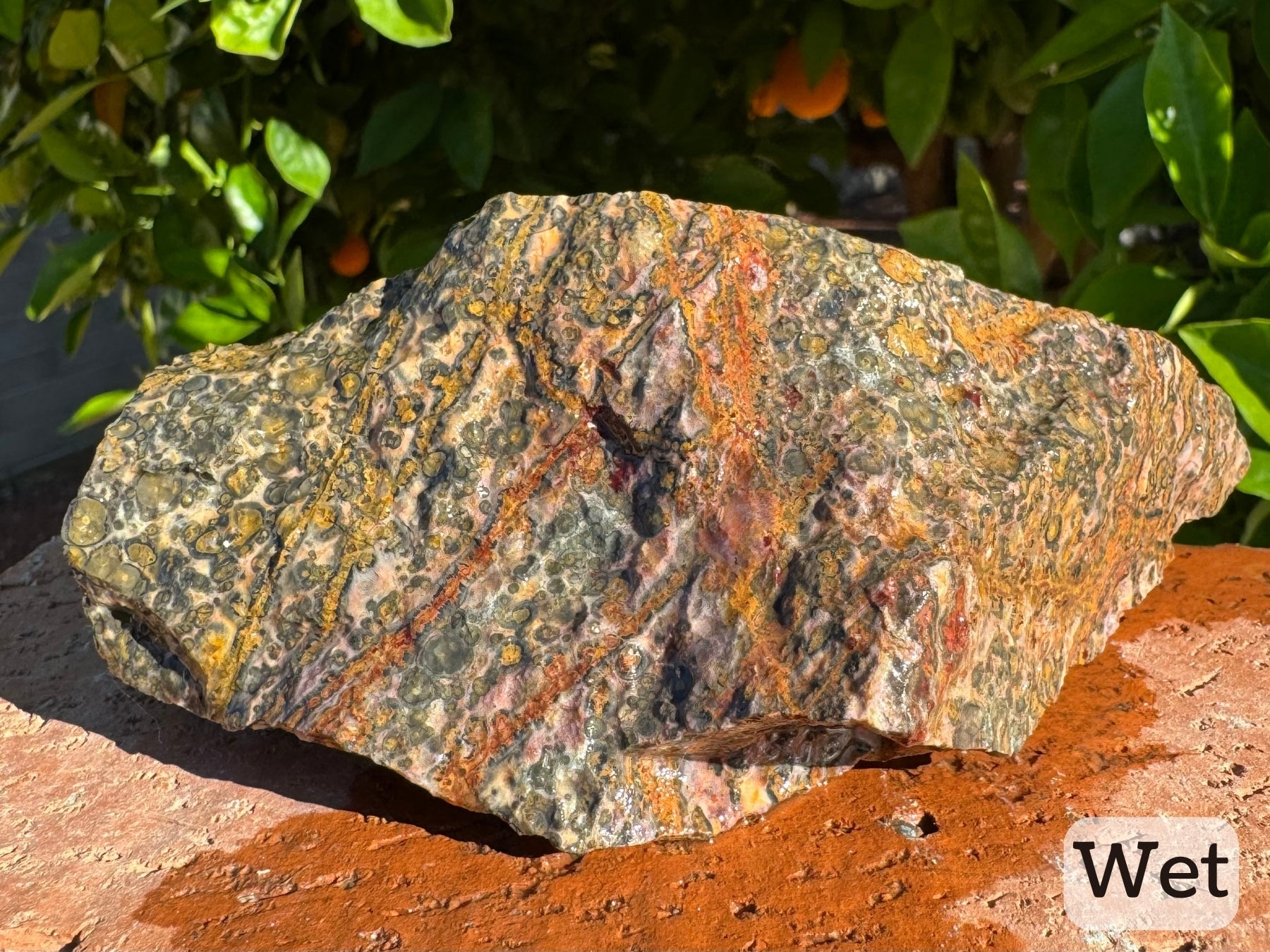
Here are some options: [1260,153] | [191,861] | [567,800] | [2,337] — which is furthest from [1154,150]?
[2,337]

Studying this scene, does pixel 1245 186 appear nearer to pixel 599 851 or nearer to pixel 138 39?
pixel 599 851

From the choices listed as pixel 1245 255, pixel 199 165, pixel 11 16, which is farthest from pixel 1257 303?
pixel 11 16

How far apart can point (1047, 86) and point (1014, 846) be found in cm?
93

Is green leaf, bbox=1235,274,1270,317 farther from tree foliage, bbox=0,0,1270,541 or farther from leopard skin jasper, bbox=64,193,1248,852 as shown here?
leopard skin jasper, bbox=64,193,1248,852

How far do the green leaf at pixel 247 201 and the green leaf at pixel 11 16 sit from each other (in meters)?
0.32

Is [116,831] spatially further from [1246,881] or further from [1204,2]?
[1204,2]

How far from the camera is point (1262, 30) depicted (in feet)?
4.62

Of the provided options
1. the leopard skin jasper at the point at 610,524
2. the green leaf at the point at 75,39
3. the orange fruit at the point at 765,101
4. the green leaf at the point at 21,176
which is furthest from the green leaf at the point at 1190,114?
the green leaf at the point at 21,176

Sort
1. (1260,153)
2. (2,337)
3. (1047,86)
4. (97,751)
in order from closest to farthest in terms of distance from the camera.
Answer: (97,751), (1260,153), (1047,86), (2,337)

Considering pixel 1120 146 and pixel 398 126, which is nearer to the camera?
pixel 1120 146

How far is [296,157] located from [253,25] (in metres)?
0.27

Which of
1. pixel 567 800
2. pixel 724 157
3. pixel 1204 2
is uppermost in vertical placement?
pixel 1204 2

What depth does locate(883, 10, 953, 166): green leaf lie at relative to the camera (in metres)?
1.51

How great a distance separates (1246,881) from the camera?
100cm
